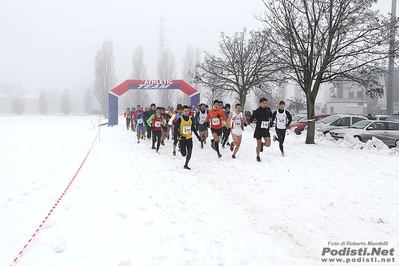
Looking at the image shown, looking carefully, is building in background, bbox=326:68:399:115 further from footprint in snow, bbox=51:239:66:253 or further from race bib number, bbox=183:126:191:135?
footprint in snow, bbox=51:239:66:253

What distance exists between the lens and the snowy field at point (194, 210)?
332 cm

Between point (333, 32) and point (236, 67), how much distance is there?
40.4ft

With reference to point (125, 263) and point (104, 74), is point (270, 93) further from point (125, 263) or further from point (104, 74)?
point (104, 74)

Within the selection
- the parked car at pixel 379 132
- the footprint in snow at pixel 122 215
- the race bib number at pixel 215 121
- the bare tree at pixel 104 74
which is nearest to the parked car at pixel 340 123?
the parked car at pixel 379 132

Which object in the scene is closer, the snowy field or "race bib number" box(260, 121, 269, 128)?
the snowy field

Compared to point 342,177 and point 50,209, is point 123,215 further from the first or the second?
point 342,177

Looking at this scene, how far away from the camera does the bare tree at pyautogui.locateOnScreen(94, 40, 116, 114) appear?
53.1 metres

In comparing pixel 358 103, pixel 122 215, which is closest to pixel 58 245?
pixel 122 215

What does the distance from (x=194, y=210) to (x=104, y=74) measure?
54.7 metres

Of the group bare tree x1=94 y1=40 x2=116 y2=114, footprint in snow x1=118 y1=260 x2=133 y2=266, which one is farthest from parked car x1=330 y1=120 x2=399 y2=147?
bare tree x1=94 y1=40 x2=116 y2=114

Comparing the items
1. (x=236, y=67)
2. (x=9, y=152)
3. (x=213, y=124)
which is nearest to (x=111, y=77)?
(x=236, y=67)

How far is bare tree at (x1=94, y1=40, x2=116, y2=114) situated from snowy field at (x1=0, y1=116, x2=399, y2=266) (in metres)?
47.1

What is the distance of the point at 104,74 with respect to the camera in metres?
54.1

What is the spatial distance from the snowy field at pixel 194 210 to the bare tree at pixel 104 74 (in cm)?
4710
